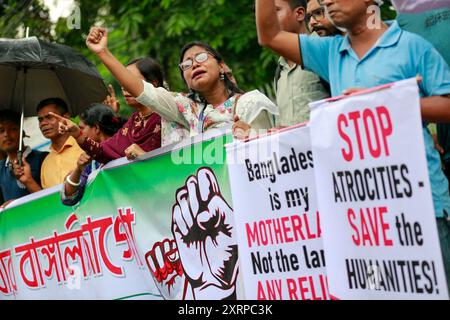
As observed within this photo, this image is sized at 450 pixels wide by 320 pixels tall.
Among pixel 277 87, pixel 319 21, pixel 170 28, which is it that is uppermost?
pixel 170 28

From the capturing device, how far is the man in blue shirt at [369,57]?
4414mm

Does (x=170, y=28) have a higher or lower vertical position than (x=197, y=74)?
higher

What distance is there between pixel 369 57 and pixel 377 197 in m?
0.82

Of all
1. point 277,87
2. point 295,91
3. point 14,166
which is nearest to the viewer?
point 295,91

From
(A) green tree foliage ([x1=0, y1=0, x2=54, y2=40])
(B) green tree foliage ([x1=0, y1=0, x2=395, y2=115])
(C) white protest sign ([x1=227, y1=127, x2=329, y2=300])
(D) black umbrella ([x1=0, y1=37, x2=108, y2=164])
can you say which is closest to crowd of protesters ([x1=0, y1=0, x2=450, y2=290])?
(D) black umbrella ([x1=0, y1=37, x2=108, y2=164])

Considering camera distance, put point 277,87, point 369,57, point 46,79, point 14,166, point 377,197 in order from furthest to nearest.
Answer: point 46,79 < point 14,166 < point 277,87 < point 369,57 < point 377,197

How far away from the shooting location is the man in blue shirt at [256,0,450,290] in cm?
441

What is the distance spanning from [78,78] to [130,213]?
2148 millimetres

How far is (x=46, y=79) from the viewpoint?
8477 mm

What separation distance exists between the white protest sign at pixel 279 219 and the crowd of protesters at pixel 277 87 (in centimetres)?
36

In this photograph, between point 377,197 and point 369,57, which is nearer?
point 377,197

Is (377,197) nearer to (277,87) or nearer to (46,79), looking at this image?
(277,87)

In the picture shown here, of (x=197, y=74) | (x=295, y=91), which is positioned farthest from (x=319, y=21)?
(x=197, y=74)

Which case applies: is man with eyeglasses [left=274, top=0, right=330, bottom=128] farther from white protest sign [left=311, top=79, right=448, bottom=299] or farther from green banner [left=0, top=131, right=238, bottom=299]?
white protest sign [left=311, top=79, right=448, bottom=299]
